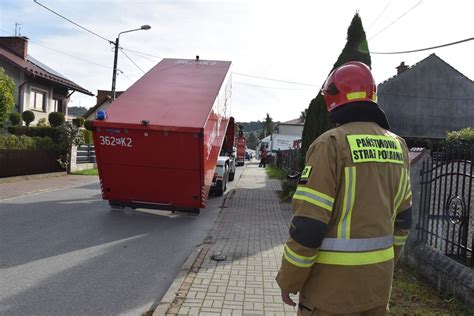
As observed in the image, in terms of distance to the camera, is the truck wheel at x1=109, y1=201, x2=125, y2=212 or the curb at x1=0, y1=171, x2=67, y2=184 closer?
the truck wheel at x1=109, y1=201, x2=125, y2=212

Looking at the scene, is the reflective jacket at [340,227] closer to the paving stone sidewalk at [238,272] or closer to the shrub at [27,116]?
the paving stone sidewalk at [238,272]

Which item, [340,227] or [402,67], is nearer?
[340,227]

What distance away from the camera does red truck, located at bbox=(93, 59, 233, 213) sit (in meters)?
9.23

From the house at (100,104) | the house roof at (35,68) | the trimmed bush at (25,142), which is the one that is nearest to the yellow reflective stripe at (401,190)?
the trimmed bush at (25,142)

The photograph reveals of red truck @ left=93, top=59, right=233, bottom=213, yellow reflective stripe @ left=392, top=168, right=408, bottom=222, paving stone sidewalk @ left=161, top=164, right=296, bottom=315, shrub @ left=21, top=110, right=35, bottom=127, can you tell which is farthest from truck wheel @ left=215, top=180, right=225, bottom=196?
shrub @ left=21, top=110, right=35, bottom=127

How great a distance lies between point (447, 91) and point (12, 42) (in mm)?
32578

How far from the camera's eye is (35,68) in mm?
28797

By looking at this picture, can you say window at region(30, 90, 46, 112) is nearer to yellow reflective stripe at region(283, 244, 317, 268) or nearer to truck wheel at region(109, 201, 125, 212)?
truck wheel at region(109, 201, 125, 212)

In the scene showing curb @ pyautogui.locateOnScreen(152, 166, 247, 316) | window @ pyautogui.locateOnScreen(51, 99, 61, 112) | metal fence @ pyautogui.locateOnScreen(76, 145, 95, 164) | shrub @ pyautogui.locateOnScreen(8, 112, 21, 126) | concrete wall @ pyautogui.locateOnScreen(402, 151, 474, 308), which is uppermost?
window @ pyautogui.locateOnScreen(51, 99, 61, 112)

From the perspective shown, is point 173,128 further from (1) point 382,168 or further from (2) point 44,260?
(1) point 382,168

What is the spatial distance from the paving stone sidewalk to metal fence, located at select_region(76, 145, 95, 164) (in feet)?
43.7

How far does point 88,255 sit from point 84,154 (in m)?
17.1

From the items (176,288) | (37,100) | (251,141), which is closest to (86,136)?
(37,100)

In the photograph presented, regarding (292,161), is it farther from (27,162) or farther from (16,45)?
(16,45)
